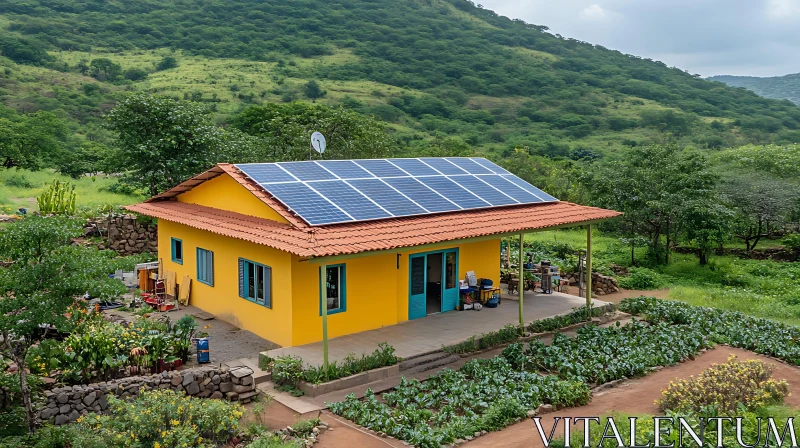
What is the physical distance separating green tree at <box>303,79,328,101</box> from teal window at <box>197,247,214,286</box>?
59.0m

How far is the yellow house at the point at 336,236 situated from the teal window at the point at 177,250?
0.03 m

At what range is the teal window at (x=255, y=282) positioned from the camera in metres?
14.4

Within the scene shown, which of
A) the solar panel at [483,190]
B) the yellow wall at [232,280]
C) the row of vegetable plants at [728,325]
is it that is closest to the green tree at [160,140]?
the yellow wall at [232,280]

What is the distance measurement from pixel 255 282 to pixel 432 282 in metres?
4.94

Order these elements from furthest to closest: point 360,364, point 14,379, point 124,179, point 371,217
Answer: point 124,179
point 371,217
point 360,364
point 14,379

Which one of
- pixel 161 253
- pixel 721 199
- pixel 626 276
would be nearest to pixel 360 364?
pixel 161 253

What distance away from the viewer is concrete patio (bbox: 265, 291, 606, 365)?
1357cm

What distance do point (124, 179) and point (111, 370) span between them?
15.9 m

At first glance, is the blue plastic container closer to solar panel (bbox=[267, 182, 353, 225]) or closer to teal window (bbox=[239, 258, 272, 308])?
teal window (bbox=[239, 258, 272, 308])

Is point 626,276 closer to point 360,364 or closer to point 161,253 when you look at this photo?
point 360,364

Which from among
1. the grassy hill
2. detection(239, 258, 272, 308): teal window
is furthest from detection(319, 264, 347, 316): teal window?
the grassy hill

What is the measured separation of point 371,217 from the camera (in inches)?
566

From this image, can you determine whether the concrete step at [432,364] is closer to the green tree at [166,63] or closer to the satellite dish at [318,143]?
the satellite dish at [318,143]

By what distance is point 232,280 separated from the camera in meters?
15.7
